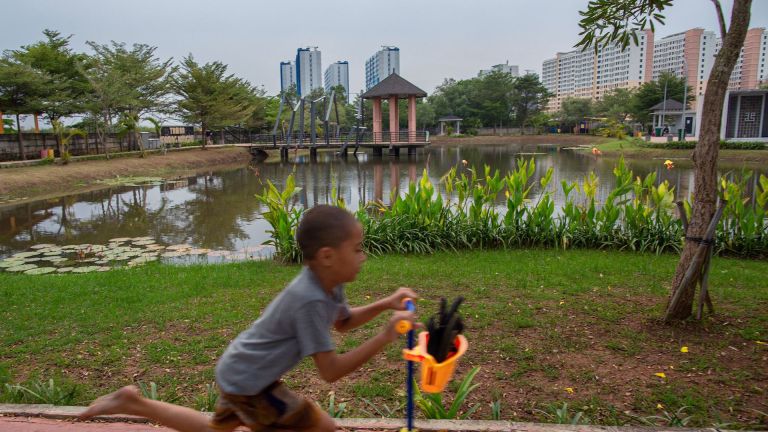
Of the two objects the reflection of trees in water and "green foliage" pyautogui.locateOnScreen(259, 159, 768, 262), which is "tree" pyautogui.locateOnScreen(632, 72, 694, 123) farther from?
"green foliage" pyautogui.locateOnScreen(259, 159, 768, 262)

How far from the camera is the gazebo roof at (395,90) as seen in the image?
3606 centimetres

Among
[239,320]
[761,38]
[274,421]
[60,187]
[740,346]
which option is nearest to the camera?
[274,421]

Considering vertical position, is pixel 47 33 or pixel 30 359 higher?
pixel 47 33

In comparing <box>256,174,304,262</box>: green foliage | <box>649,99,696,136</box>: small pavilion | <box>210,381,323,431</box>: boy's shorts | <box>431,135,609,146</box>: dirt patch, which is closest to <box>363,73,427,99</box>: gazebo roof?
<box>431,135,609,146</box>: dirt patch

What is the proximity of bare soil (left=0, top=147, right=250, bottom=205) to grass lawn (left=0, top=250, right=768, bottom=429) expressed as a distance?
13179mm

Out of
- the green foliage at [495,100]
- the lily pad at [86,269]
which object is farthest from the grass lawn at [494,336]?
the green foliage at [495,100]

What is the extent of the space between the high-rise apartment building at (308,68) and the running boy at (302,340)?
87.1 metres

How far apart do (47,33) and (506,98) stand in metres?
44.9

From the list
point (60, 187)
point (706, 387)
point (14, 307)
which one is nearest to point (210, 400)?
point (706, 387)

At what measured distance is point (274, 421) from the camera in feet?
6.12

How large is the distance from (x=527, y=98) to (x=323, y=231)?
203 feet

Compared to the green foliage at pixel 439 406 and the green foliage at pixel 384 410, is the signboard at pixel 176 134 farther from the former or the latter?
the green foliage at pixel 439 406

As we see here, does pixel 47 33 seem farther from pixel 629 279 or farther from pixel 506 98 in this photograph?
pixel 506 98

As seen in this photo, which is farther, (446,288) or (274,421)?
(446,288)
